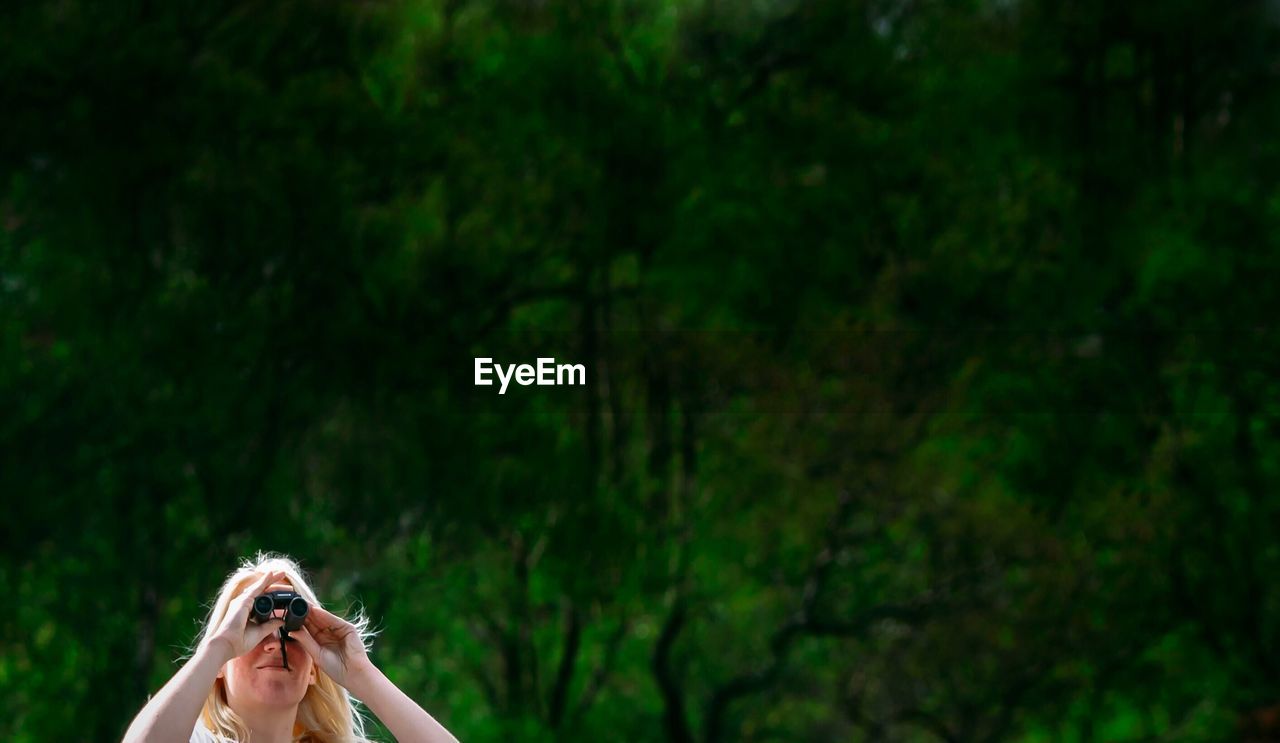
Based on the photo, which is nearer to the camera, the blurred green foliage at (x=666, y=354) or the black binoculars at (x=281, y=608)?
the black binoculars at (x=281, y=608)

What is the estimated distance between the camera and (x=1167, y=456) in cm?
2064

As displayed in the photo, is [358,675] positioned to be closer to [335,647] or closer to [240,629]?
[335,647]

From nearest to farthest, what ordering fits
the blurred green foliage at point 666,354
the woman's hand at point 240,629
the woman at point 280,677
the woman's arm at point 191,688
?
the woman's arm at point 191,688 < the woman's hand at point 240,629 < the woman at point 280,677 < the blurred green foliage at point 666,354

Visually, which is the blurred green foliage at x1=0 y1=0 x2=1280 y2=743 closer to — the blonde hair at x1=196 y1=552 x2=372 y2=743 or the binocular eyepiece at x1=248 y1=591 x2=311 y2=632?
the blonde hair at x1=196 y1=552 x2=372 y2=743

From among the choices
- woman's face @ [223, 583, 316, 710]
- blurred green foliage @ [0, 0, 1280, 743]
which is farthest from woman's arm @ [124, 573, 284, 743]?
blurred green foliage @ [0, 0, 1280, 743]

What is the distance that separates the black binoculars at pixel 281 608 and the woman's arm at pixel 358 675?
1.4 inches

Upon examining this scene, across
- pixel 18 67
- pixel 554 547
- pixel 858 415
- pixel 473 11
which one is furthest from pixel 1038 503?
pixel 18 67

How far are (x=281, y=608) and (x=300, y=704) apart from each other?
14.3 inches

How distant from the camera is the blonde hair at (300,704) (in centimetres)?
342

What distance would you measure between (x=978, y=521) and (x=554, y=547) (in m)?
4.19

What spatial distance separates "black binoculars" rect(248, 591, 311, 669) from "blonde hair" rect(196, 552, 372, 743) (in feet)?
0.12

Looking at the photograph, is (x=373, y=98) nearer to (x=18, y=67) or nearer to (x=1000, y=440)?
(x=18, y=67)

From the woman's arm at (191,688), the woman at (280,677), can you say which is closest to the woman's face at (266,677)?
the woman at (280,677)

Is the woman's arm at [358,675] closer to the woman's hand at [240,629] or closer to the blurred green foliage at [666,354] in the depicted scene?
the woman's hand at [240,629]
